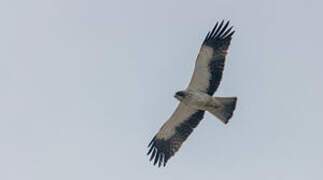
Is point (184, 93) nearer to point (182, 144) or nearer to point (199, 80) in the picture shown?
point (199, 80)

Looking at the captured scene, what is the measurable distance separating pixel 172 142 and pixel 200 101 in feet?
7.32

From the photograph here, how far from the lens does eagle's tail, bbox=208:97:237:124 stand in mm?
19672

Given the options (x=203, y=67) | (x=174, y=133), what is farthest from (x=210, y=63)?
(x=174, y=133)

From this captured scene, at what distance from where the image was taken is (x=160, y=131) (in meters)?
21.6

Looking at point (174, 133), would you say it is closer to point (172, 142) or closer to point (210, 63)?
point (172, 142)

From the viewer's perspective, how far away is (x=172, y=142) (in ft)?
69.9

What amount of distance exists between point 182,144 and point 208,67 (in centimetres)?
271

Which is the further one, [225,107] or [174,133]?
[174,133]

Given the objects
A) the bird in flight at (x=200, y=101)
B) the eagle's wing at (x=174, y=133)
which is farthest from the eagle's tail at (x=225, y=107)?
the eagle's wing at (x=174, y=133)

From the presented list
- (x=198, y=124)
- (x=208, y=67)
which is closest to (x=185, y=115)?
(x=198, y=124)

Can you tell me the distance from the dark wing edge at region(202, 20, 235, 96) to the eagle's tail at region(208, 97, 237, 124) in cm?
67

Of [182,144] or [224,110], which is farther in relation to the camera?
[182,144]

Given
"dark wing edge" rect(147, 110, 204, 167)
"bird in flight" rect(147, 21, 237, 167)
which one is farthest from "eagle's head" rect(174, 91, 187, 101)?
"dark wing edge" rect(147, 110, 204, 167)

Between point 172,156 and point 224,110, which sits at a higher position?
point 224,110
